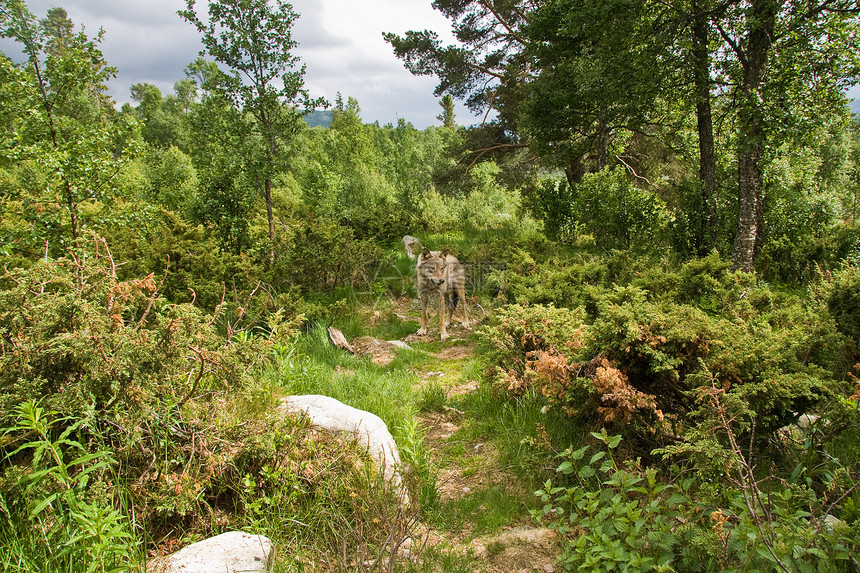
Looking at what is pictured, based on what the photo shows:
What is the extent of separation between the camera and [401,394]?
507cm

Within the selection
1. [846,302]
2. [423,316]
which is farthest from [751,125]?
[423,316]

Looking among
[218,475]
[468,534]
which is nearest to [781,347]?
[468,534]

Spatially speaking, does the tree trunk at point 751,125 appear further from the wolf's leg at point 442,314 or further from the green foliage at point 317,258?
the green foliage at point 317,258

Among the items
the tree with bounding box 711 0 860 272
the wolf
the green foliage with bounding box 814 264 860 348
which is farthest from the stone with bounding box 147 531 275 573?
the tree with bounding box 711 0 860 272

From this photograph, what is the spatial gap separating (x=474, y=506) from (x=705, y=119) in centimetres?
911

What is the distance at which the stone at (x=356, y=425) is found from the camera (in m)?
3.40

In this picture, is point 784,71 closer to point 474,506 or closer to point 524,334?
point 524,334

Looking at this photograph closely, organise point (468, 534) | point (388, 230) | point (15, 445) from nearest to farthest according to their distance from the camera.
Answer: point (15, 445) → point (468, 534) → point (388, 230)

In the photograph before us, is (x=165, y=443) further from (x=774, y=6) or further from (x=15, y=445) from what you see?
(x=774, y=6)

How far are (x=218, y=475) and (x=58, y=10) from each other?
63.4 metres

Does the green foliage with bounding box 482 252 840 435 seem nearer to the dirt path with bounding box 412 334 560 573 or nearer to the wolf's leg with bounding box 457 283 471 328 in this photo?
the dirt path with bounding box 412 334 560 573

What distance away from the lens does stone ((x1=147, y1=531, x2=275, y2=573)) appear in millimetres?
2188

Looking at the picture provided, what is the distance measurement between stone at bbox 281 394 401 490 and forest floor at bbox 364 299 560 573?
39cm

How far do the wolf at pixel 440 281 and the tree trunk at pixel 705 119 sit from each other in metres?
4.98
